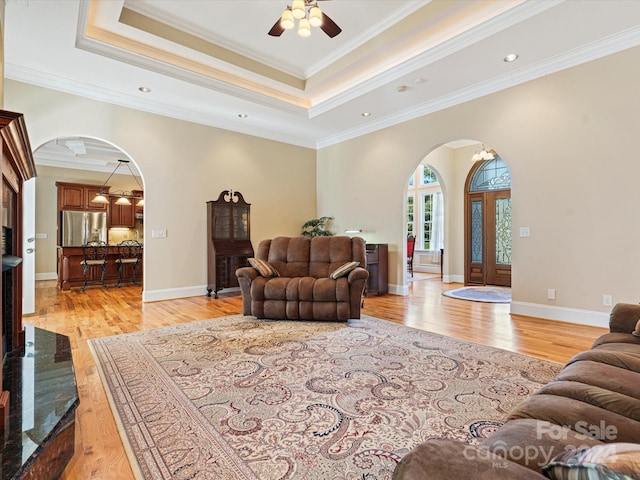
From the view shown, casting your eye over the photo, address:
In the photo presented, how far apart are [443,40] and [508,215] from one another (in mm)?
3978

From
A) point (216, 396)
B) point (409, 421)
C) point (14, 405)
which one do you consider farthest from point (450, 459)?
point (14, 405)

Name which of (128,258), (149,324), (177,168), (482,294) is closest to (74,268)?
(128,258)

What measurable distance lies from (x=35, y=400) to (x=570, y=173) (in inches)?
204

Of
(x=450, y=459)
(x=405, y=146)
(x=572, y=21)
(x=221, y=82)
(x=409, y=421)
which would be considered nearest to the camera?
(x=450, y=459)

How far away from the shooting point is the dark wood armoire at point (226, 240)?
220 inches

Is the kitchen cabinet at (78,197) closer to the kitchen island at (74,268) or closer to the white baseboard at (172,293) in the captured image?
the kitchen island at (74,268)

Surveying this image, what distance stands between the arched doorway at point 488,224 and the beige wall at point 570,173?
2.45 metres

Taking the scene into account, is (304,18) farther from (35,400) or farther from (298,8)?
(35,400)

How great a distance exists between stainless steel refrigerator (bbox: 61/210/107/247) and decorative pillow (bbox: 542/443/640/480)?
401 inches

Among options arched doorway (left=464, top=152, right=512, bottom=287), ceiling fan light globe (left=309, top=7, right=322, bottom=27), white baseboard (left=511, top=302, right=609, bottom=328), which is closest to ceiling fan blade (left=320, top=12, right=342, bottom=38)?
ceiling fan light globe (left=309, top=7, right=322, bottom=27)

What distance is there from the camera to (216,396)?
6.81ft

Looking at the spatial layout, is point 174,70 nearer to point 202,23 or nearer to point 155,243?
point 202,23

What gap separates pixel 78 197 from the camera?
8.48 meters

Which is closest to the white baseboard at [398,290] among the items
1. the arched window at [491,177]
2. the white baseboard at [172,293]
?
the arched window at [491,177]
